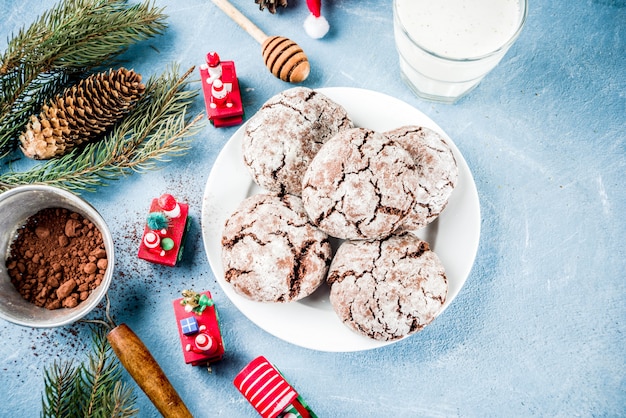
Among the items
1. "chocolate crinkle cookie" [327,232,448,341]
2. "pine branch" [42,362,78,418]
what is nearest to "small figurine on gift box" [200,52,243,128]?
"chocolate crinkle cookie" [327,232,448,341]

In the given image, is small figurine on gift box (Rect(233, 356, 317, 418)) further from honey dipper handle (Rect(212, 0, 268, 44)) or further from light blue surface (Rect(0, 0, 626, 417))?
honey dipper handle (Rect(212, 0, 268, 44))

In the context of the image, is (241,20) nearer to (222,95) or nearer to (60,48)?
(222,95)

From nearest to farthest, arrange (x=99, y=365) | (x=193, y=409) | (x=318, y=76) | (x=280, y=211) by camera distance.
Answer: (x=280, y=211) < (x=99, y=365) < (x=193, y=409) < (x=318, y=76)

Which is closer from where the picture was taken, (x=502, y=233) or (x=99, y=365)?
(x=99, y=365)

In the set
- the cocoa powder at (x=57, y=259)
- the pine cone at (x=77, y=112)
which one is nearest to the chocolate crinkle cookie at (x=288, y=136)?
the pine cone at (x=77, y=112)

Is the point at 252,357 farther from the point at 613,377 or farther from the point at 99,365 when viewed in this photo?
the point at 613,377

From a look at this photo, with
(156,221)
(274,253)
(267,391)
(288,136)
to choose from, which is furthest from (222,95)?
(267,391)

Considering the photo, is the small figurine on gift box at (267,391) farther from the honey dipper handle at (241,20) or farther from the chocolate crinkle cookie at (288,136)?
the honey dipper handle at (241,20)

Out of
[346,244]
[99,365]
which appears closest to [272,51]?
[346,244]
